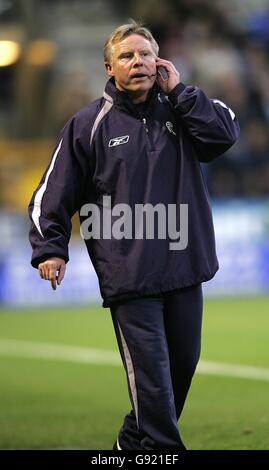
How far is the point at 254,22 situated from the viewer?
24.0m

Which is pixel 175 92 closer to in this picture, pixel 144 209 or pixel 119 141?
pixel 119 141

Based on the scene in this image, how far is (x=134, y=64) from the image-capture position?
593 cm

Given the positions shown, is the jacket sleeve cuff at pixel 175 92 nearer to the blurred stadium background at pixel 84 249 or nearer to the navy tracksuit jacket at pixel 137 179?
the navy tracksuit jacket at pixel 137 179

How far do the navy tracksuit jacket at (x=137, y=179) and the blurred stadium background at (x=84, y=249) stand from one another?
1780mm

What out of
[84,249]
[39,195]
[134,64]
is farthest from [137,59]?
[84,249]

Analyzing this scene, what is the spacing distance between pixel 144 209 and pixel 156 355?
759mm

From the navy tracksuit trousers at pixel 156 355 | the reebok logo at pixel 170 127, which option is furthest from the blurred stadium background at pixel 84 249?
the reebok logo at pixel 170 127

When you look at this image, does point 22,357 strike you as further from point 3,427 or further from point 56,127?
point 56,127

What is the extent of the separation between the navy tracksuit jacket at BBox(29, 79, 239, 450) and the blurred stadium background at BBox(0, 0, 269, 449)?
1477 millimetres

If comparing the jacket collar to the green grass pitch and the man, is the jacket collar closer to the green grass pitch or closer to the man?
the man

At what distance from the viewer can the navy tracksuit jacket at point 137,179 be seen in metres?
5.87

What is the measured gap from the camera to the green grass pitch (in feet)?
25.2
